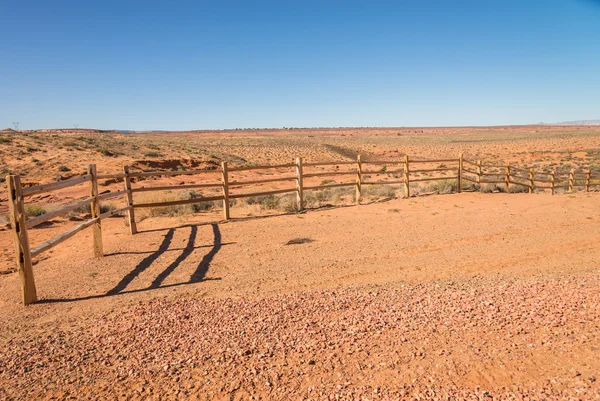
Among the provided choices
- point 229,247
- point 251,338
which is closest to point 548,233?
point 229,247

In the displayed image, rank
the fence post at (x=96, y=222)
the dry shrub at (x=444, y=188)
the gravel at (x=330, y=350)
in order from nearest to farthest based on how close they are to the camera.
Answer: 1. the gravel at (x=330, y=350)
2. the fence post at (x=96, y=222)
3. the dry shrub at (x=444, y=188)

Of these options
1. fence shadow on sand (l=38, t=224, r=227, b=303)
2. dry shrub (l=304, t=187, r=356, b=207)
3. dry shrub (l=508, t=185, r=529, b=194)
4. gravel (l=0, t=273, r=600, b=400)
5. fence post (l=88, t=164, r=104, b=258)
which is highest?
fence post (l=88, t=164, r=104, b=258)

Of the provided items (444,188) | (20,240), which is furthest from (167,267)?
(444,188)

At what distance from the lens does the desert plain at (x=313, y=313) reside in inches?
129

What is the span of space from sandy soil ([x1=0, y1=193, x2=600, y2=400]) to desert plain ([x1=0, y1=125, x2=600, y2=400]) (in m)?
0.02

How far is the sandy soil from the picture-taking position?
3277 mm

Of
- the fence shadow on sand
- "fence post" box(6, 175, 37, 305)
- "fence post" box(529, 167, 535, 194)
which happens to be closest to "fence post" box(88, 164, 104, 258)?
the fence shadow on sand

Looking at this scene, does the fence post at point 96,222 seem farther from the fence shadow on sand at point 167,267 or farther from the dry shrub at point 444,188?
the dry shrub at point 444,188

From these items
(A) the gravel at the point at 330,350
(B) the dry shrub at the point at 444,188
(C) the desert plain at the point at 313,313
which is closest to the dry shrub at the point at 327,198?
(B) the dry shrub at the point at 444,188

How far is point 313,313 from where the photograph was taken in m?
4.69

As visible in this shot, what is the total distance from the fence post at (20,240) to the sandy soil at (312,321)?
0.85 ft

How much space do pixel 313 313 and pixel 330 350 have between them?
3.08 ft

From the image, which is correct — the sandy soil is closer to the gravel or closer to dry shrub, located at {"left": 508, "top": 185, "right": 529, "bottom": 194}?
the gravel

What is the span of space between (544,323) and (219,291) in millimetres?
4068
